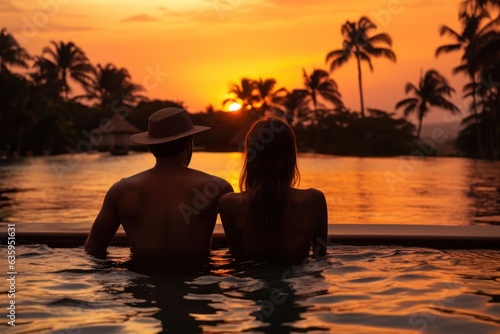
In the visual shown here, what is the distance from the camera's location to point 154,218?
407 cm

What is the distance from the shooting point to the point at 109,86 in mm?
75562

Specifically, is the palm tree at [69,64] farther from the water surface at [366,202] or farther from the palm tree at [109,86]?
the water surface at [366,202]

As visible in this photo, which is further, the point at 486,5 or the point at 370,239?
the point at 486,5

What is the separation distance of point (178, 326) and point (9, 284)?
4.50 feet

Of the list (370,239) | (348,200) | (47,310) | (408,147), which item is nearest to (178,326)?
(47,310)

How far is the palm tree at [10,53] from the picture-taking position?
2265 inches

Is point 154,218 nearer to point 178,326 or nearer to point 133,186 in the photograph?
point 133,186

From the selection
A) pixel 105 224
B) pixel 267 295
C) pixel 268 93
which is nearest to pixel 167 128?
pixel 105 224

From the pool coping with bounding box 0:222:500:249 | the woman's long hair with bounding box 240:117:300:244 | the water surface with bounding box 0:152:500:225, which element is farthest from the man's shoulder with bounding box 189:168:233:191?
the water surface with bounding box 0:152:500:225

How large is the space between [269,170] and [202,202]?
40 cm

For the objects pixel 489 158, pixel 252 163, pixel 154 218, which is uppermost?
pixel 252 163

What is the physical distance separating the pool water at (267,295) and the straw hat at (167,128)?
0.76 metres

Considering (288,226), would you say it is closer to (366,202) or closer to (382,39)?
(366,202)

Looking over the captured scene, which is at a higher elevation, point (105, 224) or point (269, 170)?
point (269, 170)
